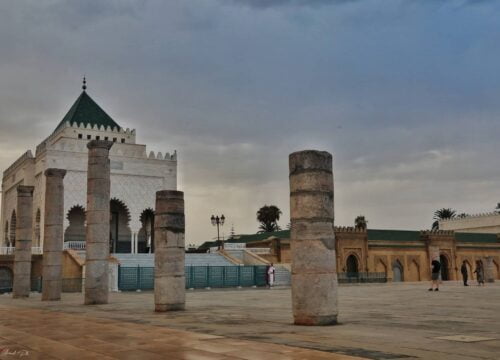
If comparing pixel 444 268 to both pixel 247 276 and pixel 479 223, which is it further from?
pixel 247 276

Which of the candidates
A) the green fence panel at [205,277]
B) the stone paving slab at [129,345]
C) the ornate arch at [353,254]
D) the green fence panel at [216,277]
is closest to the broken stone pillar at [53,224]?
the green fence panel at [205,277]

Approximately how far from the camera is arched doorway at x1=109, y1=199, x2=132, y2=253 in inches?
1807

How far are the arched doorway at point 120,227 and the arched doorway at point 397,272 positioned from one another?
21.3 metres

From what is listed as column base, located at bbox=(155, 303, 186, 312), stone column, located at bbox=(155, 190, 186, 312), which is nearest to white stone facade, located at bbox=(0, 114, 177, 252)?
stone column, located at bbox=(155, 190, 186, 312)

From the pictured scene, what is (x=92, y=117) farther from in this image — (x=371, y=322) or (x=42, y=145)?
(x=371, y=322)

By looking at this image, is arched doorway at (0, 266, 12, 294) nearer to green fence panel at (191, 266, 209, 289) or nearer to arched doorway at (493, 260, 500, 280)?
green fence panel at (191, 266, 209, 289)

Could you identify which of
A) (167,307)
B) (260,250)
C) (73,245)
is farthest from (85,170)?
(167,307)

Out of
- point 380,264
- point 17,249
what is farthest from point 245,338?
point 380,264

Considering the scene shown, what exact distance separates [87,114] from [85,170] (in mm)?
6856

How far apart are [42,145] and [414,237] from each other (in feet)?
103

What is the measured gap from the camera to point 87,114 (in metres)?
49.3

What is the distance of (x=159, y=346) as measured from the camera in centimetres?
702

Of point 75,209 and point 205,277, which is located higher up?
point 75,209

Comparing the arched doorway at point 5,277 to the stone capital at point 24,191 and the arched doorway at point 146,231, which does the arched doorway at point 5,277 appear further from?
the arched doorway at point 146,231
